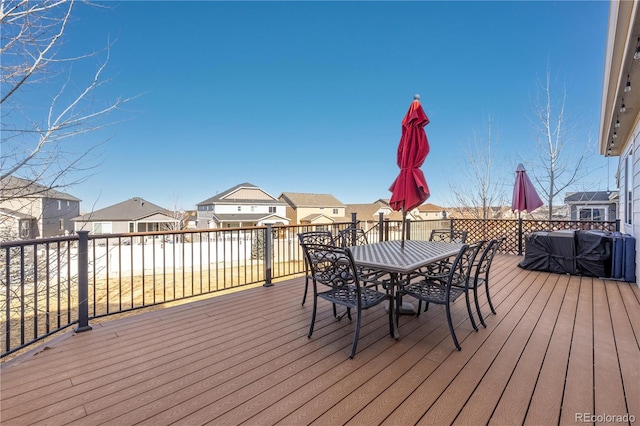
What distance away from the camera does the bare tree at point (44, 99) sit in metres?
2.74

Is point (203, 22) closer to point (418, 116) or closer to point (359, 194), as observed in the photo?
point (418, 116)

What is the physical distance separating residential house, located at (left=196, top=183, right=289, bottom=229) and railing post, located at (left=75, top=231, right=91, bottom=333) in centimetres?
2397

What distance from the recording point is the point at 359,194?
34.3 m

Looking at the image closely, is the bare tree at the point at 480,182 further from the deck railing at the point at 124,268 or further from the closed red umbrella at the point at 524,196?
the closed red umbrella at the point at 524,196

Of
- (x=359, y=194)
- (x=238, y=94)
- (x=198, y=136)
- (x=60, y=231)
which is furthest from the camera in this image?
(x=359, y=194)

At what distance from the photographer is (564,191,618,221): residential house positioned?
1434 centimetres

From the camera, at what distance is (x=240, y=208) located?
28891 millimetres

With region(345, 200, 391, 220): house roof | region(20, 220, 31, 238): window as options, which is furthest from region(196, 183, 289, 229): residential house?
region(20, 220, 31, 238): window

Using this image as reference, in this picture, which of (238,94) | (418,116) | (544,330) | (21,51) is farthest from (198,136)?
(544,330)

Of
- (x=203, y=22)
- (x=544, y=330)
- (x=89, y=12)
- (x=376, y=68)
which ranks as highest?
(x=376, y=68)

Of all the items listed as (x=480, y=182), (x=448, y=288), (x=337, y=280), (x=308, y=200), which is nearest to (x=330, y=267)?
(x=337, y=280)

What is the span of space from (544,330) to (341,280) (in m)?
2.03

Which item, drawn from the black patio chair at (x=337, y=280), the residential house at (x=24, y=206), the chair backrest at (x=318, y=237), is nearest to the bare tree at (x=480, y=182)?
the chair backrest at (x=318, y=237)

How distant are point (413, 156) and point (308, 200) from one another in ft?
105
